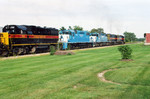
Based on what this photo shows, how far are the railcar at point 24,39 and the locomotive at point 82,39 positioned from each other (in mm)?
6052

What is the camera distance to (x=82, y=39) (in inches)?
1997

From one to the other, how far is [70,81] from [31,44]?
23.6m

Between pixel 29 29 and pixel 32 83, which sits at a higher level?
pixel 29 29

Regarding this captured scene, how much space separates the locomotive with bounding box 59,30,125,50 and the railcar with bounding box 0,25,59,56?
238 inches

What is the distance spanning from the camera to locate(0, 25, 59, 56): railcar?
2655 centimetres

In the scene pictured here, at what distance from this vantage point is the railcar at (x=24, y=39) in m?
26.5

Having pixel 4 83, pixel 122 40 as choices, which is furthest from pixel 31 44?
pixel 122 40

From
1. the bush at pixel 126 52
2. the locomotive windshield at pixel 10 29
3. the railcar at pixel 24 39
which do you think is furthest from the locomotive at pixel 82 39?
the bush at pixel 126 52

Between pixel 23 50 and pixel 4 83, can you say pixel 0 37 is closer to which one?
pixel 23 50

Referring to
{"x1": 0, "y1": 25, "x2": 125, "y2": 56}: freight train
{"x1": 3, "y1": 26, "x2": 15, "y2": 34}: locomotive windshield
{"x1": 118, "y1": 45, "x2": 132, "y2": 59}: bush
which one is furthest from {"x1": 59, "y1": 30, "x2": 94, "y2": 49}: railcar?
{"x1": 118, "y1": 45, "x2": 132, "y2": 59}: bush

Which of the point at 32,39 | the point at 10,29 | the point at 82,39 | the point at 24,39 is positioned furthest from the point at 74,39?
the point at 10,29

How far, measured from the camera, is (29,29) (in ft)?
101

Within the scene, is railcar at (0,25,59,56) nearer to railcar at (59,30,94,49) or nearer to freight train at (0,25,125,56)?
freight train at (0,25,125,56)

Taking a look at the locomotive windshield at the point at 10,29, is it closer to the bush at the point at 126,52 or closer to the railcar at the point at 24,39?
the railcar at the point at 24,39
